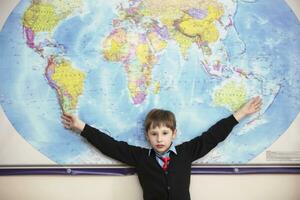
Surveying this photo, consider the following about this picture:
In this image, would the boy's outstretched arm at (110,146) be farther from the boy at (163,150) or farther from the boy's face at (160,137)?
the boy's face at (160,137)

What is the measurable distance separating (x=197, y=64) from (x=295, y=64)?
0.49 meters

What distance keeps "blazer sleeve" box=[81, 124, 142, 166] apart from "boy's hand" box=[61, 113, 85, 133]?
0.11 feet

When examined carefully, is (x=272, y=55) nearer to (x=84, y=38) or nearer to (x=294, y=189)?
(x=294, y=189)

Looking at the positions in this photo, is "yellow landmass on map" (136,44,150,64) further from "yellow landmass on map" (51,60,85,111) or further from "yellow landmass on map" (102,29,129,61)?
"yellow landmass on map" (51,60,85,111)

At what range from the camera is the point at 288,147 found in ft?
5.71

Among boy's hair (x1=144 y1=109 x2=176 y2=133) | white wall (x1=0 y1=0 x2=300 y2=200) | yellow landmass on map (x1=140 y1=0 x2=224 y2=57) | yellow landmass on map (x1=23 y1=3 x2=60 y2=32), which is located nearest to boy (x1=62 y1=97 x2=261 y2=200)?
boy's hair (x1=144 y1=109 x2=176 y2=133)

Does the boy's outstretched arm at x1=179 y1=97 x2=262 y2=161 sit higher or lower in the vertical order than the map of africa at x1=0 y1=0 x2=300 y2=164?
lower

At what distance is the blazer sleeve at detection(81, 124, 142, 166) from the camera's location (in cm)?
169

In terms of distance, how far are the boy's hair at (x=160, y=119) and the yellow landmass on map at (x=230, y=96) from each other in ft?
0.81

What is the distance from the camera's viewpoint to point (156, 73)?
1762 mm

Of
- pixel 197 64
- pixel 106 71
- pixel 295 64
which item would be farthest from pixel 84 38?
pixel 295 64

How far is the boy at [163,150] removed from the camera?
1.62m

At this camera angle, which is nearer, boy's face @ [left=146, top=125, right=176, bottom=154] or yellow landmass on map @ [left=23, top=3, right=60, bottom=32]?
boy's face @ [left=146, top=125, right=176, bottom=154]

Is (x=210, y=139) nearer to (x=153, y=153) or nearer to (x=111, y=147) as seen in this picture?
(x=153, y=153)
